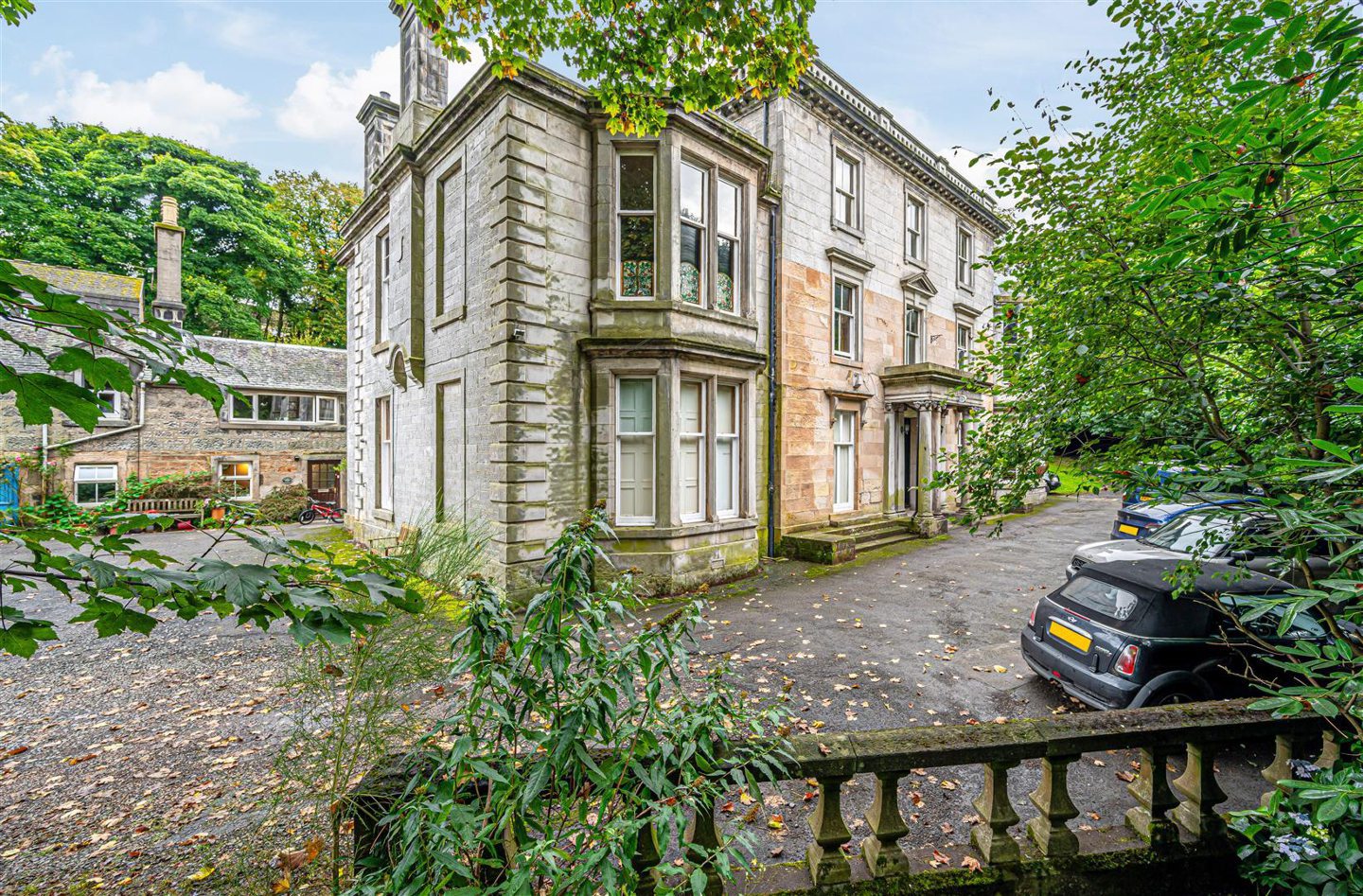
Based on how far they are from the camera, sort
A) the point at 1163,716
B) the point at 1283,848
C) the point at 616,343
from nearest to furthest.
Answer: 1. the point at 1283,848
2. the point at 1163,716
3. the point at 616,343

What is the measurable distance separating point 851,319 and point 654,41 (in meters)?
11.2

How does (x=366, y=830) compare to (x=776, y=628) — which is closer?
(x=366, y=830)

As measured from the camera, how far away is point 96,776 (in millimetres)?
4582

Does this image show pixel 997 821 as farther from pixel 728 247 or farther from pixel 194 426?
pixel 194 426

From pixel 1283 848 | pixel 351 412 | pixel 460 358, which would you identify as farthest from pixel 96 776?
pixel 351 412

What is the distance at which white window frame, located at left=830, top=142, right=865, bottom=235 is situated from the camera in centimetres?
1419

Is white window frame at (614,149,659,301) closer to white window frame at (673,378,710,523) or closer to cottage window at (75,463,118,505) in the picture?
white window frame at (673,378,710,523)

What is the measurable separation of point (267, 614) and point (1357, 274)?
468cm

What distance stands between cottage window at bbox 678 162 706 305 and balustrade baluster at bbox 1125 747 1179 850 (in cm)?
885

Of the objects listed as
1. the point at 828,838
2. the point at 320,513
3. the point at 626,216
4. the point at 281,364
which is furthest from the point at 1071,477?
the point at 281,364

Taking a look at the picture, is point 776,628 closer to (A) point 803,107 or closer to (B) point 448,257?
(B) point 448,257

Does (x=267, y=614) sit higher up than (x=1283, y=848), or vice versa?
(x=267, y=614)

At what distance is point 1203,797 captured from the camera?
288cm

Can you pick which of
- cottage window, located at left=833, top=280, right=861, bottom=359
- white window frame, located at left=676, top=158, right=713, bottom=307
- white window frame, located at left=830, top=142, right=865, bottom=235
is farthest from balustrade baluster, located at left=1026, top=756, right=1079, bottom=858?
white window frame, located at left=830, top=142, right=865, bottom=235
